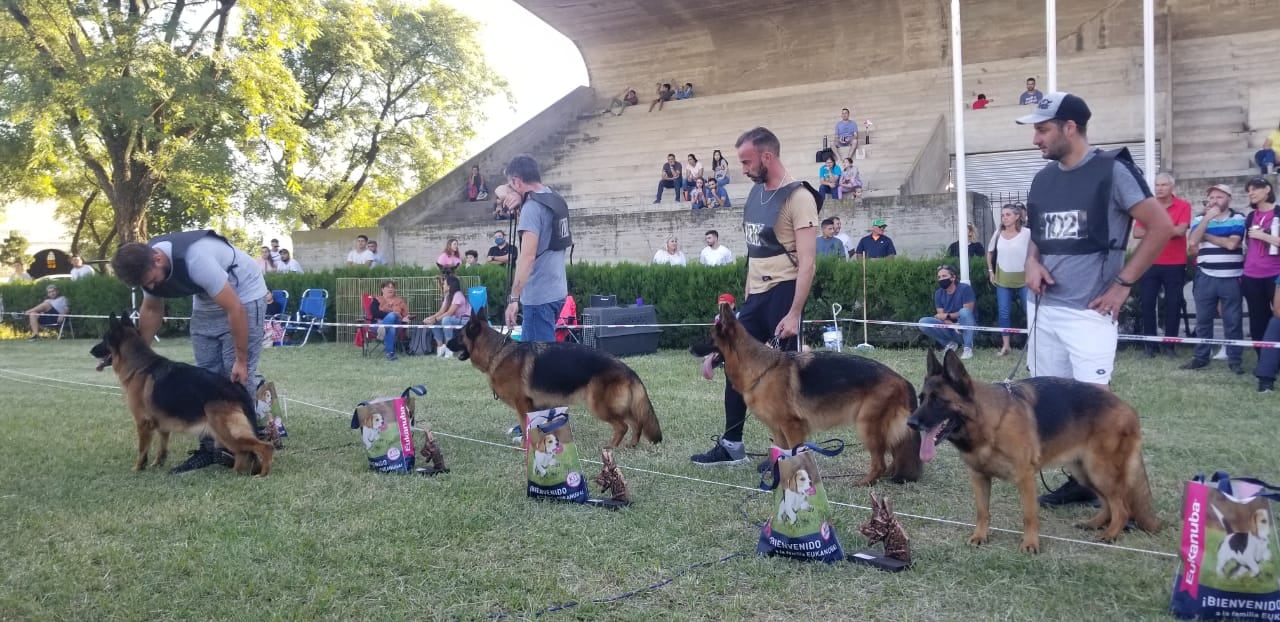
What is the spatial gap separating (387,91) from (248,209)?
8018mm

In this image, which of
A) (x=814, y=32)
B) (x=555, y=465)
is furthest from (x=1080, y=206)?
(x=814, y=32)

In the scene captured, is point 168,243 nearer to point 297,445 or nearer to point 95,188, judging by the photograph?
point 297,445

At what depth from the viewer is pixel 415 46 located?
1312 inches

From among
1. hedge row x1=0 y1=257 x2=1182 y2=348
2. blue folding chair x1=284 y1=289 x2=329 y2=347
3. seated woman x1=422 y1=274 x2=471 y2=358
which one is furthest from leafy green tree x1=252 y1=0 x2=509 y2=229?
seated woman x1=422 y1=274 x2=471 y2=358

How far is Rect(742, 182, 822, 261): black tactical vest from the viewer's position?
17.2 ft

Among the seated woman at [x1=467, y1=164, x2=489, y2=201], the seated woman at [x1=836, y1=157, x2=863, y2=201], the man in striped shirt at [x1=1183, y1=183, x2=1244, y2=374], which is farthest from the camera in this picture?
the seated woman at [x1=467, y1=164, x2=489, y2=201]

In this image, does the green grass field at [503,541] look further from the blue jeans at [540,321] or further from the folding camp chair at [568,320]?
the folding camp chair at [568,320]

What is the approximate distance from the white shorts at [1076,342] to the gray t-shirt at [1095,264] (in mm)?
64

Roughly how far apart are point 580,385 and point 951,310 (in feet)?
23.2

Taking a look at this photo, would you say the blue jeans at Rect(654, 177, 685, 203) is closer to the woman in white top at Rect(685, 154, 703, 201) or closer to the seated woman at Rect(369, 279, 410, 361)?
the woman in white top at Rect(685, 154, 703, 201)

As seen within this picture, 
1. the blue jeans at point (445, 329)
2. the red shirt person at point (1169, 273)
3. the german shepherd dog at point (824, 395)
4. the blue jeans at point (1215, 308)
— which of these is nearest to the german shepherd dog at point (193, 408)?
the german shepherd dog at point (824, 395)

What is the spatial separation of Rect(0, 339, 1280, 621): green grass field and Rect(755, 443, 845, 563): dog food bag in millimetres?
88

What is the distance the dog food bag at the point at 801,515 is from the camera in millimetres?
3631

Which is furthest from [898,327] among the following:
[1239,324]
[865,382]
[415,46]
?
[415,46]
